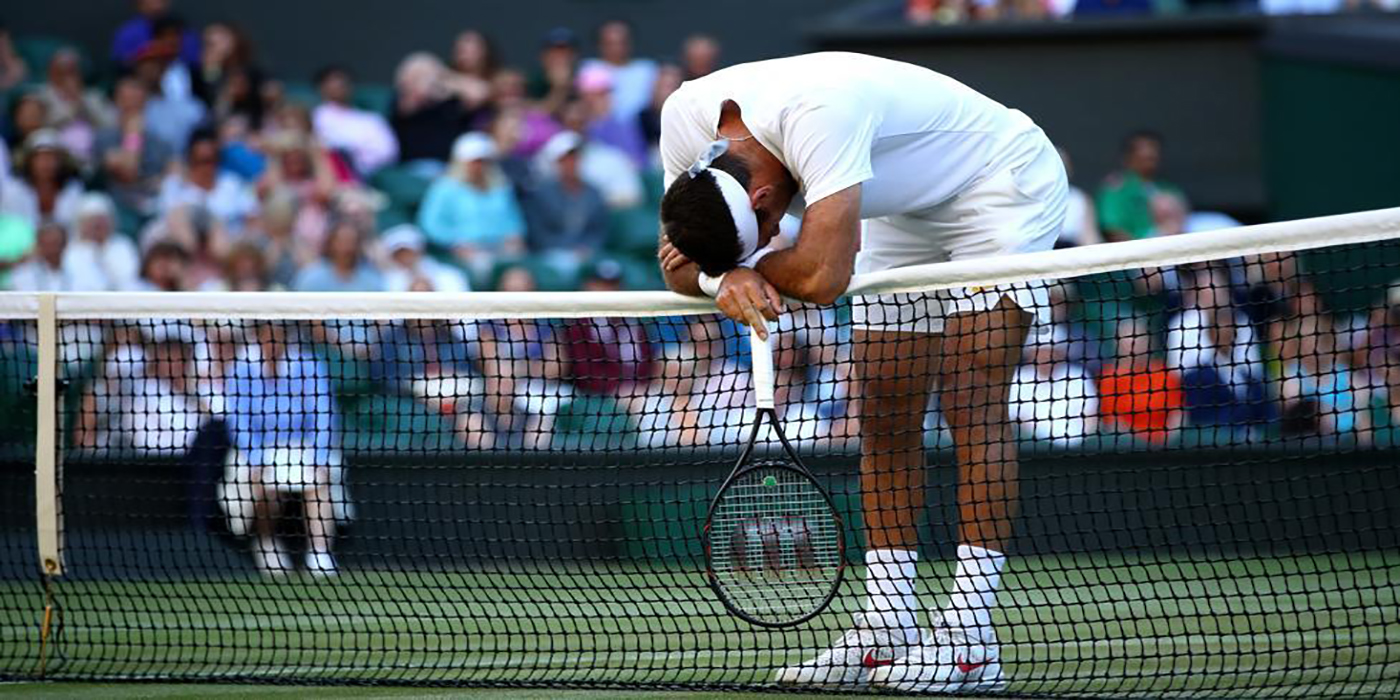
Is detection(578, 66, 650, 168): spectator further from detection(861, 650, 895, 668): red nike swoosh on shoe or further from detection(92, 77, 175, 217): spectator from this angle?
detection(861, 650, 895, 668): red nike swoosh on shoe

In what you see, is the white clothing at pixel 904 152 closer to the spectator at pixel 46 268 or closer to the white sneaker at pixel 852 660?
the white sneaker at pixel 852 660

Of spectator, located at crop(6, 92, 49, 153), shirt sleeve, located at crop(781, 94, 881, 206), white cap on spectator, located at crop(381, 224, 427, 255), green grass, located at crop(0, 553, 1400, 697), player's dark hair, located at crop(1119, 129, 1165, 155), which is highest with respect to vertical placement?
spectator, located at crop(6, 92, 49, 153)

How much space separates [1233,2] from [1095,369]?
15.7 ft

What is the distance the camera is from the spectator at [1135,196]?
35.2 ft

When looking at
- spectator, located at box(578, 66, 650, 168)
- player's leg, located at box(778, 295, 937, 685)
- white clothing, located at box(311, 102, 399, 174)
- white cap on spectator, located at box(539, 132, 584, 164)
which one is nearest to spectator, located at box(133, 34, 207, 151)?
white clothing, located at box(311, 102, 399, 174)

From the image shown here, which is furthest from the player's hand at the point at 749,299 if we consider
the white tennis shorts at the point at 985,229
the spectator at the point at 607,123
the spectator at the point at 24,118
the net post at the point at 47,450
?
the spectator at the point at 24,118

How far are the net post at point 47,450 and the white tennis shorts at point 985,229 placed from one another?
2.29 meters

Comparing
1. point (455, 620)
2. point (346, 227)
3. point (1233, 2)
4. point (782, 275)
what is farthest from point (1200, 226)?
point (782, 275)

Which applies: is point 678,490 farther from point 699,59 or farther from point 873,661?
point 699,59

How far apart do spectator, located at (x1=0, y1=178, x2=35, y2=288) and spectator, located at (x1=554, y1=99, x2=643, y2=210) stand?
9.79 ft

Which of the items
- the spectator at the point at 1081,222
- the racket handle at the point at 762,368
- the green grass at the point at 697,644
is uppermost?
the racket handle at the point at 762,368

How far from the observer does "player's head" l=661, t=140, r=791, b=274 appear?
428 centimetres

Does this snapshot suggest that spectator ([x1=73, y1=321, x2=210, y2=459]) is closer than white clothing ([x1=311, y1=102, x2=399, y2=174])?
Yes

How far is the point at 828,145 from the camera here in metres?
4.28
